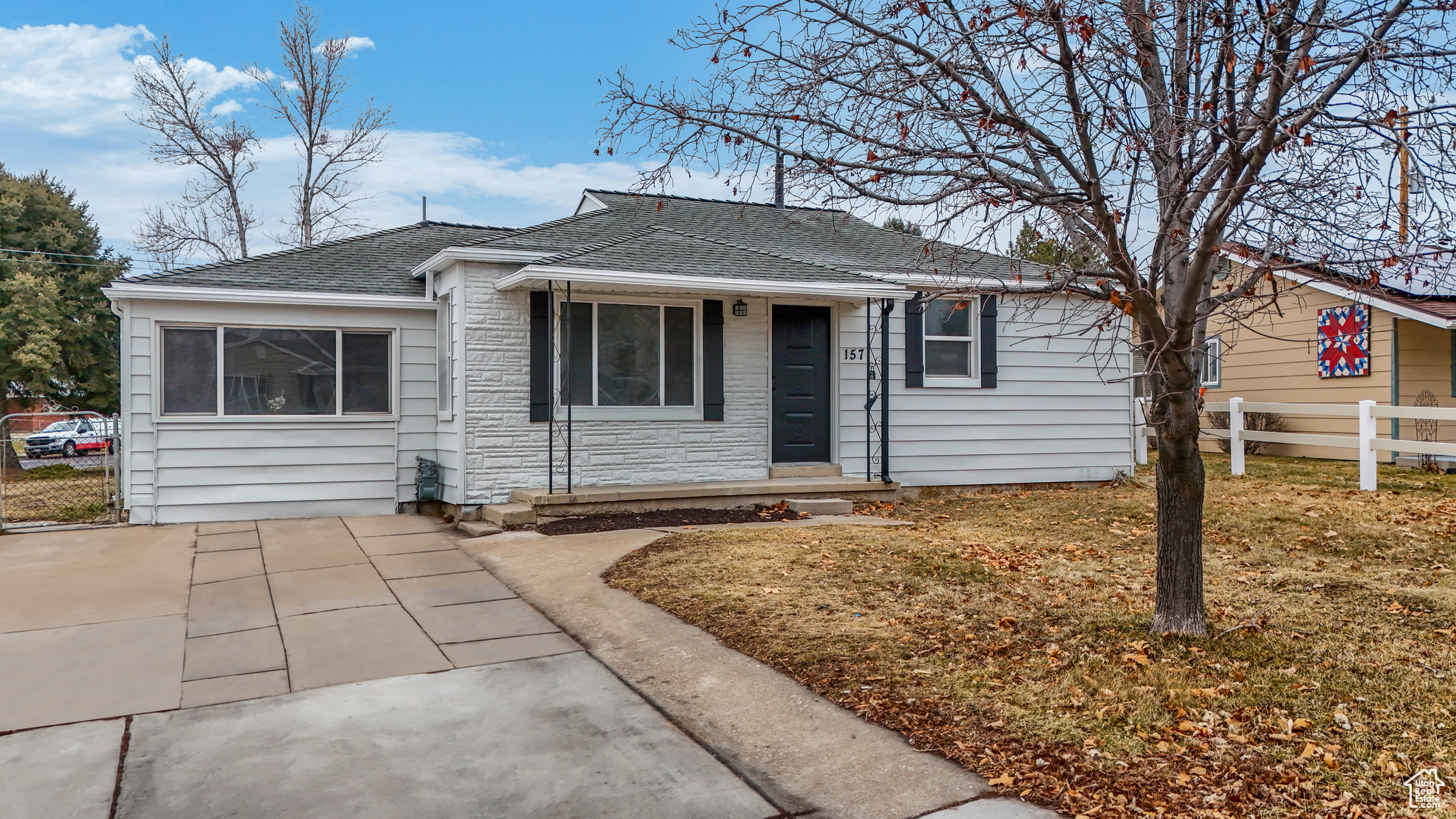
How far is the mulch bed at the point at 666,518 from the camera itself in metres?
9.01

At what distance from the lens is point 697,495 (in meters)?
9.95

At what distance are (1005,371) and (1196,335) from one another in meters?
8.00

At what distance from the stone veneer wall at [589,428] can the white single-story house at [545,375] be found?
0.02m

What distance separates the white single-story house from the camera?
32.0 ft

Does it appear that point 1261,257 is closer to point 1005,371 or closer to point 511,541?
point 511,541

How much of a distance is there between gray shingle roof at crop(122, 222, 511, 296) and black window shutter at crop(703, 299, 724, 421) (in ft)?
11.3

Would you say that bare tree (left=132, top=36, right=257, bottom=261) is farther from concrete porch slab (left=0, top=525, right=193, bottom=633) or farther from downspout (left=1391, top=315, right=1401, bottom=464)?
downspout (left=1391, top=315, right=1401, bottom=464)

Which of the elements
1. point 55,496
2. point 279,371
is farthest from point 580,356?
point 55,496

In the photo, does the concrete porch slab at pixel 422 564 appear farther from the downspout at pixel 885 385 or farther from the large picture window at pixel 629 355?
the downspout at pixel 885 385

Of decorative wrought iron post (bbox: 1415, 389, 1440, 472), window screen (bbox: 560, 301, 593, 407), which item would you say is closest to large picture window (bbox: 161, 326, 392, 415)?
window screen (bbox: 560, 301, 593, 407)

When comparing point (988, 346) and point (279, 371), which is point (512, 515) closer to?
point (279, 371)

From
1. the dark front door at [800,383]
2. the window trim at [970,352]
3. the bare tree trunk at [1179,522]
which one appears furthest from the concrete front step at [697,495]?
the bare tree trunk at [1179,522]

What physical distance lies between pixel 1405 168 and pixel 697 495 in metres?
7.25

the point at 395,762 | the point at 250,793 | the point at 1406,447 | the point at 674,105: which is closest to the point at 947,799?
the point at 395,762
